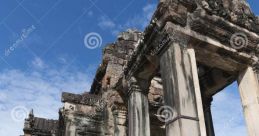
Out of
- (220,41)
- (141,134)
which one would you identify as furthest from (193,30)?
(141,134)

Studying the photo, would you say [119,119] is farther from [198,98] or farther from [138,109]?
[198,98]

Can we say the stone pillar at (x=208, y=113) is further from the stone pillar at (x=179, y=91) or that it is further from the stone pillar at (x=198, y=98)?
the stone pillar at (x=179, y=91)

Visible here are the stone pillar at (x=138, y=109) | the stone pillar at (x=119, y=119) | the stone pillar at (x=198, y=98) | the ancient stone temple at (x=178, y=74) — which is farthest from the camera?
the stone pillar at (x=119, y=119)

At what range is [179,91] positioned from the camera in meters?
6.19

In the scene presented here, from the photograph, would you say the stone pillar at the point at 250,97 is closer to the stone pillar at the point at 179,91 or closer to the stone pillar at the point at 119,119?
the stone pillar at the point at 179,91

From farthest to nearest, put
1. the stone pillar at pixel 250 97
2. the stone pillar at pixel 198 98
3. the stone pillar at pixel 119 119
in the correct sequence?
1. the stone pillar at pixel 119 119
2. the stone pillar at pixel 250 97
3. the stone pillar at pixel 198 98

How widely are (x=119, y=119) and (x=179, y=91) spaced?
3.85 metres

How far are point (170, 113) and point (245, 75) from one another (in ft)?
9.46

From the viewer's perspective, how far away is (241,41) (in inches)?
310

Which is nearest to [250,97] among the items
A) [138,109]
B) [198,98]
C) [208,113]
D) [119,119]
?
[198,98]

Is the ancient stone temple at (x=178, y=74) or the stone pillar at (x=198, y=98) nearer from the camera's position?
the stone pillar at (x=198, y=98)

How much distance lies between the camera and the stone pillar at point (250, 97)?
7.25 meters

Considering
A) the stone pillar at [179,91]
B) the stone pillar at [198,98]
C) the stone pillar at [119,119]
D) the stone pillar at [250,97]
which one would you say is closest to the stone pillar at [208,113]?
the stone pillar at [250,97]

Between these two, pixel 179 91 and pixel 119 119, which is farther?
pixel 119 119
